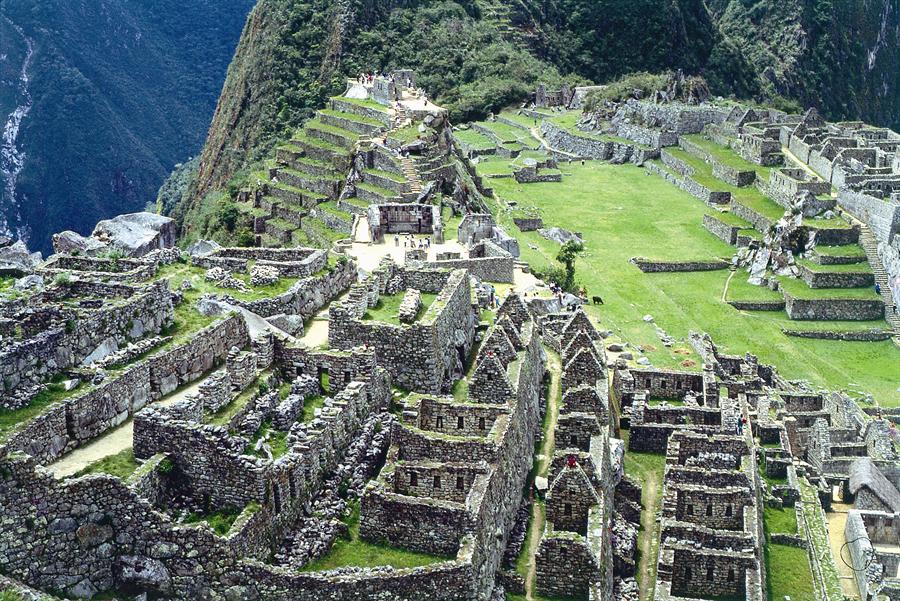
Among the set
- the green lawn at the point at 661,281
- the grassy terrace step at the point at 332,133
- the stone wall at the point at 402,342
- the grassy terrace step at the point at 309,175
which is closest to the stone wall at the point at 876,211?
the green lawn at the point at 661,281

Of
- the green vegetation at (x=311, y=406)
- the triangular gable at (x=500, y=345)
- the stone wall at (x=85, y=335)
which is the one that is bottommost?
the triangular gable at (x=500, y=345)

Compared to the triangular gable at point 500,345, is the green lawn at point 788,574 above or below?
below

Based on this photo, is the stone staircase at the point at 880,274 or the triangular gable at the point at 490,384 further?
the stone staircase at the point at 880,274

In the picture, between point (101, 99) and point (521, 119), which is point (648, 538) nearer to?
point (101, 99)

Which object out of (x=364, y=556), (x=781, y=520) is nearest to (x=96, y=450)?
(x=364, y=556)

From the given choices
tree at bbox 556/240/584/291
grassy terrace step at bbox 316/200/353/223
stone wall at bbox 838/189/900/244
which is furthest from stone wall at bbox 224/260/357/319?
stone wall at bbox 838/189/900/244

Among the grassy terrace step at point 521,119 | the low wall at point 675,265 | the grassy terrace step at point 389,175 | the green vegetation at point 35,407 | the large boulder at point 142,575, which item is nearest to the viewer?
the large boulder at point 142,575

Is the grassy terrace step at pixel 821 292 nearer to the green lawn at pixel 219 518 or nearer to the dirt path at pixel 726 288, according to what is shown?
the dirt path at pixel 726 288
